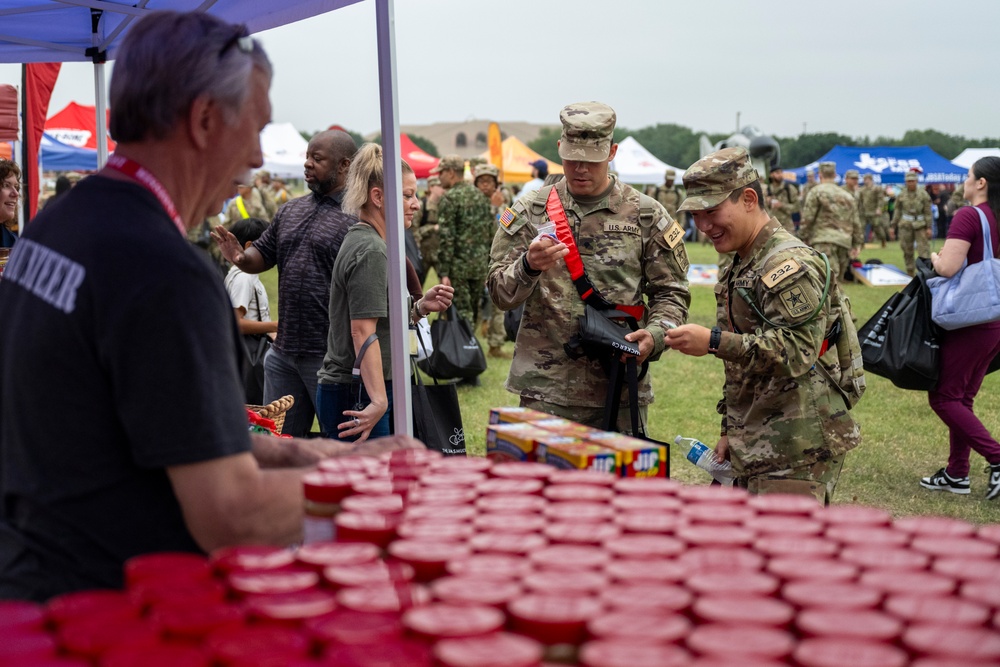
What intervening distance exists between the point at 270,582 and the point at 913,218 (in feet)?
69.6

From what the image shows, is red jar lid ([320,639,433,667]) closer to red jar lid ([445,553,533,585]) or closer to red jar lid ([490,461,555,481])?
red jar lid ([445,553,533,585])

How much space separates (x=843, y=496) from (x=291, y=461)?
492 centimetres

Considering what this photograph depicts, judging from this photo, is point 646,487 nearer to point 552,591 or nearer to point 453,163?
point 552,591

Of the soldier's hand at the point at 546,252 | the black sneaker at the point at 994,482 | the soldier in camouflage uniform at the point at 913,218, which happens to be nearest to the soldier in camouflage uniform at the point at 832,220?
the soldier in camouflage uniform at the point at 913,218

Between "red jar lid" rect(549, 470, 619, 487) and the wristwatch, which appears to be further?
the wristwatch

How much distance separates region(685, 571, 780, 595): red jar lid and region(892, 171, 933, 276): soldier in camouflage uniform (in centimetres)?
2001

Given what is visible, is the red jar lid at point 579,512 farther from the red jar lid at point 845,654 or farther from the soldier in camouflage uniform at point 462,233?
the soldier in camouflage uniform at point 462,233

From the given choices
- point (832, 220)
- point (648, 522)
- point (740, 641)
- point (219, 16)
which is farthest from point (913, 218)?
point (740, 641)

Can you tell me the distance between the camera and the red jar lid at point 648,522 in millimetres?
1493

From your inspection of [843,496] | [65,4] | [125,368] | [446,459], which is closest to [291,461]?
[446,459]

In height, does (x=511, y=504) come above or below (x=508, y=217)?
below

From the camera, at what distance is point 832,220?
1552 cm

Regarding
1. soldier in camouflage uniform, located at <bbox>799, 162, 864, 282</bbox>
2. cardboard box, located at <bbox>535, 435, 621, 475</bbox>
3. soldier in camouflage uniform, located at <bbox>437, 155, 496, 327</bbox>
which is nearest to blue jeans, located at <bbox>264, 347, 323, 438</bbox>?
cardboard box, located at <bbox>535, 435, 621, 475</bbox>

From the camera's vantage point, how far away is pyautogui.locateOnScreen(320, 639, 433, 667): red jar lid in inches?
41.8
